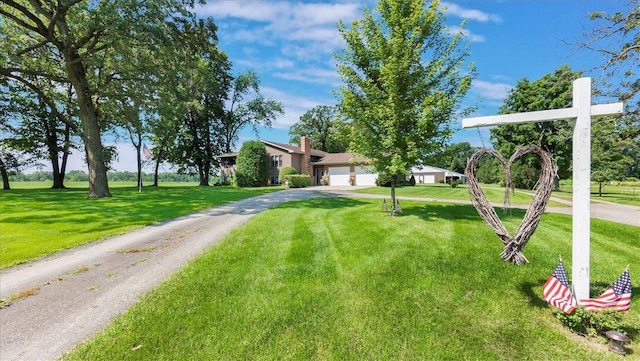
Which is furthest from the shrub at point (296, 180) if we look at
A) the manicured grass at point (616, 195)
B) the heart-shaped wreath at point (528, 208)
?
the heart-shaped wreath at point (528, 208)

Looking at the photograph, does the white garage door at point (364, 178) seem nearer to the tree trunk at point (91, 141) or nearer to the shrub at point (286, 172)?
the shrub at point (286, 172)

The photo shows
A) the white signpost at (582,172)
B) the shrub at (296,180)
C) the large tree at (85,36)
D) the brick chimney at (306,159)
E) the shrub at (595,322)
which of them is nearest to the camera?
the shrub at (595,322)

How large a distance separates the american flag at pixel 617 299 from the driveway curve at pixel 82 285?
18.8ft

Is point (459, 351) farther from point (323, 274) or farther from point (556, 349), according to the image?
point (323, 274)

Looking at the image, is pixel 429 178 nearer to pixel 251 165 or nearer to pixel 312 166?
pixel 312 166

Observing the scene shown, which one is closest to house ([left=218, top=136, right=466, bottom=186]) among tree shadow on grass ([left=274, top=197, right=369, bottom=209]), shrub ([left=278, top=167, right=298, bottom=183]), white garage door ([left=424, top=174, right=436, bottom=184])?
shrub ([left=278, top=167, right=298, bottom=183])

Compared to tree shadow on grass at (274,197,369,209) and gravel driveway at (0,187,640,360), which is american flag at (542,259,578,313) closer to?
gravel driveway at (0,187,640,360)

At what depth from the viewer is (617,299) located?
2975mm

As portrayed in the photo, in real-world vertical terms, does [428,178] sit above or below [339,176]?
below

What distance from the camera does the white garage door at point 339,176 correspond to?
3644 cm

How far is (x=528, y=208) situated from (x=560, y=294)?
41.9 inches

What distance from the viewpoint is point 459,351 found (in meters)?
2.81

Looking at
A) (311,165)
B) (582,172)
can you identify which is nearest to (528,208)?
(582,172)

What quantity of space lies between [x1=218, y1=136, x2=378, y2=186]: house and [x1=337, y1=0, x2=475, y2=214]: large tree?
2551cm
